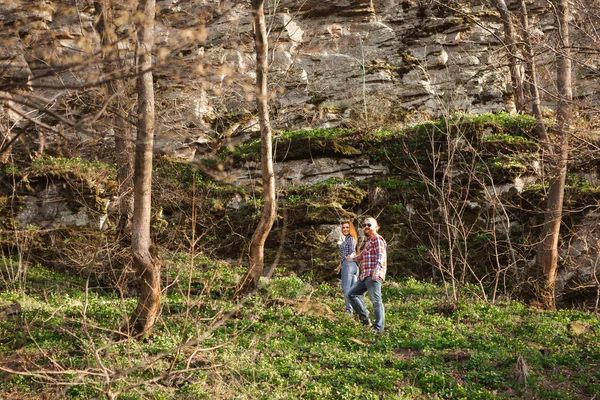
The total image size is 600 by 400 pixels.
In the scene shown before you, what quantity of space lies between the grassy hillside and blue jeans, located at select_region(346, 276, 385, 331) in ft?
0.78

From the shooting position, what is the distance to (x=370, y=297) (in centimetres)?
944

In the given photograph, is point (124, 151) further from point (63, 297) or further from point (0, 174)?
point (0, 174)

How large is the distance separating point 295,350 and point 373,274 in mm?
1835

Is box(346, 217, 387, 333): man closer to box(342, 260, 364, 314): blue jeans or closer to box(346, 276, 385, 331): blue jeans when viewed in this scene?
box(346, 276, 385, 331): blue jeans

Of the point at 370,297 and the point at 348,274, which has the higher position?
the point at 370,297

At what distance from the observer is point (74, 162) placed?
16812 millimetres

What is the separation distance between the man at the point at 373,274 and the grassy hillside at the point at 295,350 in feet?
1.30

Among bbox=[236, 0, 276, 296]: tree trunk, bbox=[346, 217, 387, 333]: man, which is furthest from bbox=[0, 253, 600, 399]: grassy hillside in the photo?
bbox=[236, 0, 276, 296]: tree trunk

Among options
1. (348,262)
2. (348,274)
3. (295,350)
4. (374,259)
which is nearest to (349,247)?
(348,262)

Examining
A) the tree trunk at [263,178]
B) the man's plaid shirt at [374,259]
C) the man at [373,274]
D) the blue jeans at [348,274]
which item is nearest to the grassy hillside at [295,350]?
the man at [373,274]

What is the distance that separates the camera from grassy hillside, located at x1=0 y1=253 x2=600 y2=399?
273 inches

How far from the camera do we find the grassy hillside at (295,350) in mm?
6926

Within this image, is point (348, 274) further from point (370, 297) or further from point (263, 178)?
point (263, 178)

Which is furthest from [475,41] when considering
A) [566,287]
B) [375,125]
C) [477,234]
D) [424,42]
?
[566,287]
